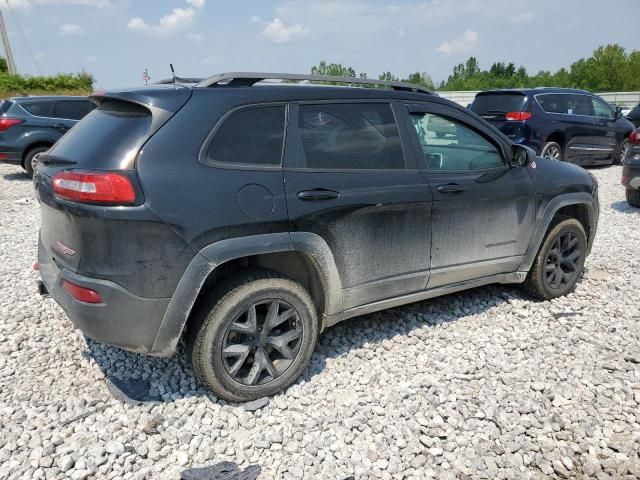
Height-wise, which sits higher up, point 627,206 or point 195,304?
point 195,304

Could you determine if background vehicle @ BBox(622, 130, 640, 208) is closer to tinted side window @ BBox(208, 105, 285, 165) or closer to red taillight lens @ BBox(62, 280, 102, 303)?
tinted side window @ BBox(208, 105, 285, 165)

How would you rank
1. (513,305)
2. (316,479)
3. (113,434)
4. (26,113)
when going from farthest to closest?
(26,113), (513,305), (113,434), (316,479)

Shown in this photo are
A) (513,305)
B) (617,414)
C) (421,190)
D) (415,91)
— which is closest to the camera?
(617,414)

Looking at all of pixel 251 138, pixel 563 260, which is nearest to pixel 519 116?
pixel 563 260

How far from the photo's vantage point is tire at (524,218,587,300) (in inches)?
173

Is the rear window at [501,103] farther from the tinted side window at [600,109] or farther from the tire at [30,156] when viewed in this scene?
the tire at [30,156]

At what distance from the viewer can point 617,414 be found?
3000mm

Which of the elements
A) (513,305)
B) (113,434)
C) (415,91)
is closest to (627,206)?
(513,305)

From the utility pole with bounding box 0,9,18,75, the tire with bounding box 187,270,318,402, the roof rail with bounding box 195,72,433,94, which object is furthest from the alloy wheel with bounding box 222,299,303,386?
the utility pole with bounding box 0,9,18,75

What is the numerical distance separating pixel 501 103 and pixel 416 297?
8.34m

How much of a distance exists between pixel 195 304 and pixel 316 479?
1146 millimetres

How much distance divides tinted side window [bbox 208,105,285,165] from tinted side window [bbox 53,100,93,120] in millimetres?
9536

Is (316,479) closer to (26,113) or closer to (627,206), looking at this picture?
(627,206)

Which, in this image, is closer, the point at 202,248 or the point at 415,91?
the point at 202,248
